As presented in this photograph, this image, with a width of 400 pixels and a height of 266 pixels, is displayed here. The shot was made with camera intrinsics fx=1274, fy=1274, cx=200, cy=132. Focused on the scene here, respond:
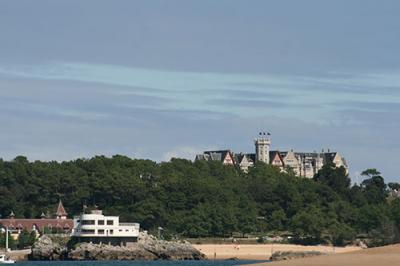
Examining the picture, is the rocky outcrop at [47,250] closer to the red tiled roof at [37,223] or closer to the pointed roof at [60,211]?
the red tiled roof at [37,223]

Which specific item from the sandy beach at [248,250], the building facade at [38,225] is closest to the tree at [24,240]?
the building facade at [38,225]

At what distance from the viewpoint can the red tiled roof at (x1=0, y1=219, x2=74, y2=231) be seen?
17000cm

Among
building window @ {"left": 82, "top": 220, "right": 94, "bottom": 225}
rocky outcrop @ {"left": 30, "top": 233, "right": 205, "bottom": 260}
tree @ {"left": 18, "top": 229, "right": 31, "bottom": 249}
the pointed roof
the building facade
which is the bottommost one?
rocky outcrop @ {"left": 30, "top": 233, "right": 205, "bottom": 260}

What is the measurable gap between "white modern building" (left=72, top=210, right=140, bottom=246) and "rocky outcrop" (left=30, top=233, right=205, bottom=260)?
133 cm

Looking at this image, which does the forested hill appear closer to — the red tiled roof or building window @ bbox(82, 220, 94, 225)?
the red tiled roof

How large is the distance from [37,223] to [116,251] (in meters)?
24.2

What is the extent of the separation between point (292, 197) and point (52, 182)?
34.9 metres

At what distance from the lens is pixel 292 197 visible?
184500mm

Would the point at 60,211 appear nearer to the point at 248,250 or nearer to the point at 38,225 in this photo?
the point at 38,225

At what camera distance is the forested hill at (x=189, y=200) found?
560ft

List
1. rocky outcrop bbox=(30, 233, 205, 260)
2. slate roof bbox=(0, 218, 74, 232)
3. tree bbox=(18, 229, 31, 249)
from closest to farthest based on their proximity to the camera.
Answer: rocky outcrop bbox=(30, 233, 205, 260), tree bbox=(18, 229, 31, 249), slate roof bbox=(0, 218, 74, 232)

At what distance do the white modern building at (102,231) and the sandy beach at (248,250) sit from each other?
10.2 meters

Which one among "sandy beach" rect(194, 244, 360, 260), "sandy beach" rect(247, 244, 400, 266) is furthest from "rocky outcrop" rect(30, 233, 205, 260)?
"sandy beach" rect(247, 244, 400, 266)

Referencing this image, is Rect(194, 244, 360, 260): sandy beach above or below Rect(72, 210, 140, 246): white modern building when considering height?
below
